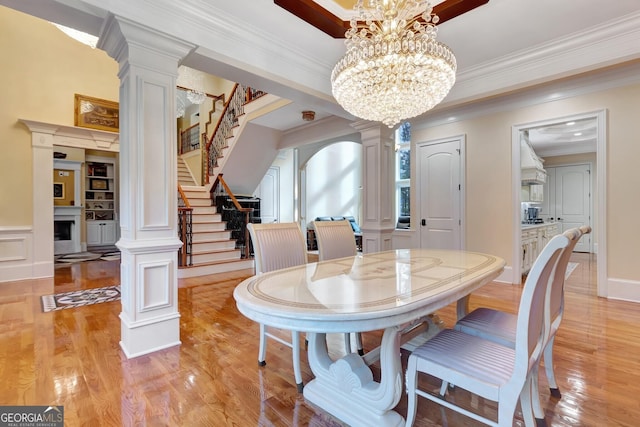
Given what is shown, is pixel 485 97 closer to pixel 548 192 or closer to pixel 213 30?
pixel 213 30

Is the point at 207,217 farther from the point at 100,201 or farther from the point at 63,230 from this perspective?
the point at 100,201

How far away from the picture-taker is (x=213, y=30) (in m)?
2.64

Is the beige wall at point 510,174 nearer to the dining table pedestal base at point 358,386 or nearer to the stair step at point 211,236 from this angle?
the dining table pedestal base at point 358,386

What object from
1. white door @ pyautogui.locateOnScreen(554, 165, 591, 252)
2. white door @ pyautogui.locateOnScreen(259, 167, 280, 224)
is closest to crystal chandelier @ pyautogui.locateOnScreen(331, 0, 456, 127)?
white door @ pyautogui.locateOnScreen(259, 167, 280, 224)

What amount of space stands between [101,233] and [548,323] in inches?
383

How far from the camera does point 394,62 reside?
6.84 ft

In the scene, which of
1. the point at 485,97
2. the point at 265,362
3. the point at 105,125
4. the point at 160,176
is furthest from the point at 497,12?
the point at 105,125

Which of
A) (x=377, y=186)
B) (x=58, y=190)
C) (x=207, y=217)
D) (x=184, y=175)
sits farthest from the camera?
(x=184, y=175)

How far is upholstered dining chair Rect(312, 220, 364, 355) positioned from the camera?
2.65 metres

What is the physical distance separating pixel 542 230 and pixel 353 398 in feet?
17.8

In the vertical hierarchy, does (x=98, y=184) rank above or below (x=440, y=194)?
above

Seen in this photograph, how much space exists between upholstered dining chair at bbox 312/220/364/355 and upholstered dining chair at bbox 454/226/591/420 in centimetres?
125

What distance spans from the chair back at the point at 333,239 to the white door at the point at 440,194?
2499 millimetres

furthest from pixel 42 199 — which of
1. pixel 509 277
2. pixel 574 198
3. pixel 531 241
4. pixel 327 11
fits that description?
pixel 574 198
